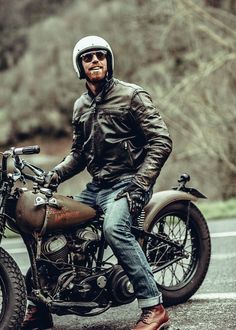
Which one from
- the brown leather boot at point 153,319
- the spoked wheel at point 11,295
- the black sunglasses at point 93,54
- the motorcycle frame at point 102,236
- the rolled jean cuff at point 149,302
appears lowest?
the brown leather boot at point 153,319

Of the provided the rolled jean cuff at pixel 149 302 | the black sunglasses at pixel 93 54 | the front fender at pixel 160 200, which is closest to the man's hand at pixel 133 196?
the front fender at pixel 160 200

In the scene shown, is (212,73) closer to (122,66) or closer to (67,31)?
Result: (122,66)

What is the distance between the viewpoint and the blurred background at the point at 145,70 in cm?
1589

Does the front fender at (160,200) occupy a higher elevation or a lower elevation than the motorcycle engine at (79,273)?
higher

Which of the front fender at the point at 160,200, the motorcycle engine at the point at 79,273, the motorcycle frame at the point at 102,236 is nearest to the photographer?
the motorcycle frame at the point at 102,236

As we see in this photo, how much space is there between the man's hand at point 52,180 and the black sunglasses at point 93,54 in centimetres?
77

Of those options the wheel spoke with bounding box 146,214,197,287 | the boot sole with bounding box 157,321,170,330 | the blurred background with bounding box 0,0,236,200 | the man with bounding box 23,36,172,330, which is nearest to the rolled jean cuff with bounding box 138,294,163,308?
the man with bounding box 23,36,172,330

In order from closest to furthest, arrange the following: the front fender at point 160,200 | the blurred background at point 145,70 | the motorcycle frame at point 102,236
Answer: the motorcycle frame at point 102,236 → the front fender at point 160,200 → the blurred background at point 145,70

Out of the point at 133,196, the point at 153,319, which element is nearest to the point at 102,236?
the point at 133,196

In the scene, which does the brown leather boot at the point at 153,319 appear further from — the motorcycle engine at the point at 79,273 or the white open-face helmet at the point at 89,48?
the white open-face helmet at the point at 89,48

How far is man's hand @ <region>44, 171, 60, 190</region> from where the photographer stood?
491cm

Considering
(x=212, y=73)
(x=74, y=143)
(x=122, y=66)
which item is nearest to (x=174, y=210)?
(x=74, y=143)

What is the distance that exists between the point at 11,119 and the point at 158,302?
Answer: 26.2 metres

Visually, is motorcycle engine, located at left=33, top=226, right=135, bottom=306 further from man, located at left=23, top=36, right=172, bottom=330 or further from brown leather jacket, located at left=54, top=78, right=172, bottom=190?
brown leather jacket, located at left=54, top=78, right=172, bottom=190
